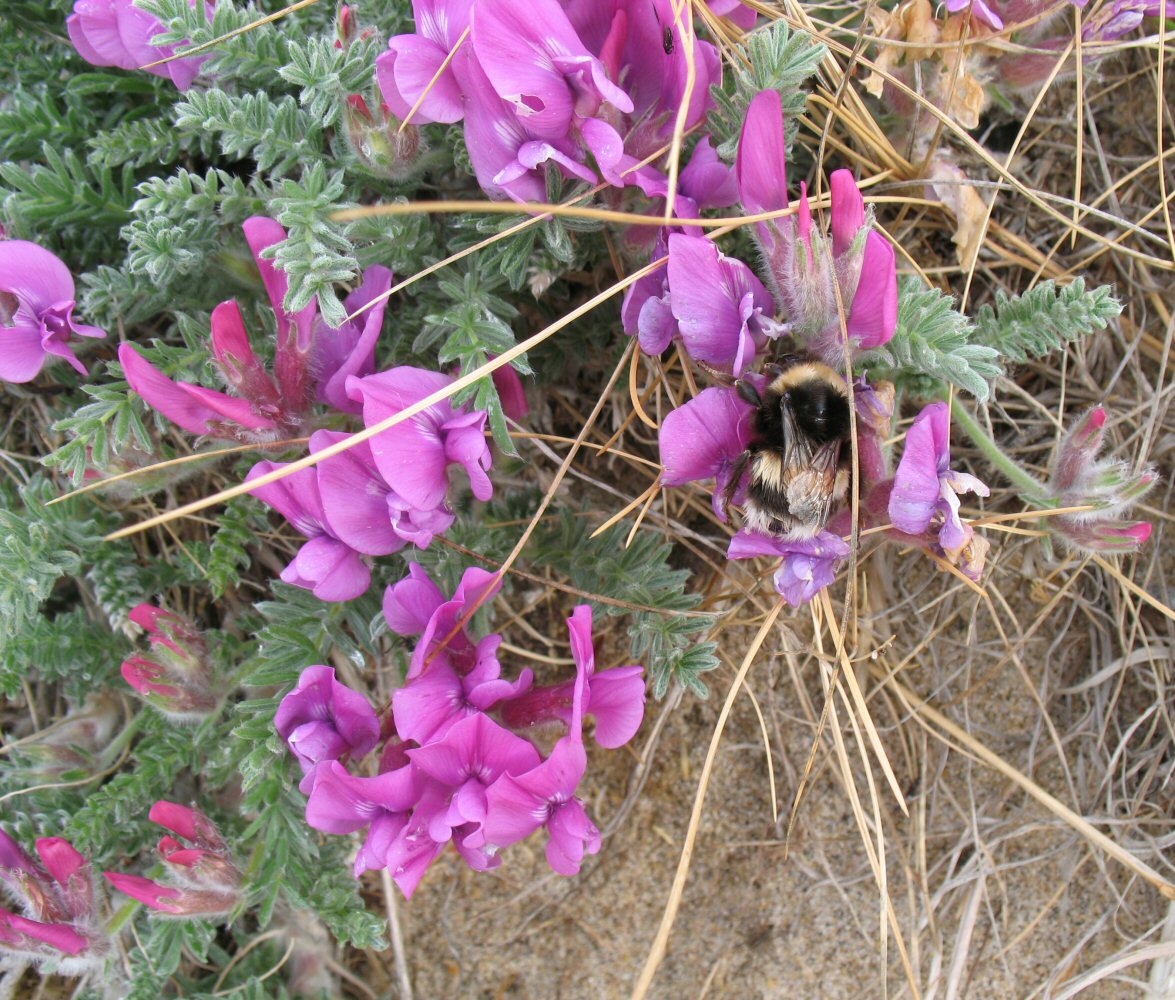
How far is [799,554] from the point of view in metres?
1.78

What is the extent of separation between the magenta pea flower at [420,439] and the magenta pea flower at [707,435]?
32 cm

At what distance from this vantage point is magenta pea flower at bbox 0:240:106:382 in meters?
2.13

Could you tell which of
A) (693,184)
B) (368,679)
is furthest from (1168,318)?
(368,679)

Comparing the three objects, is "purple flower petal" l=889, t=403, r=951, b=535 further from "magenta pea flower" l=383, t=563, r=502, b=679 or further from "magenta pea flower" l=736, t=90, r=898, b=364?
"magenta pea flower" l=383, t=563, r=502, b=679

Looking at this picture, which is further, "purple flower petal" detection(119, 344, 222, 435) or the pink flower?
"purple flower petal" detection(119, 344, 222, 435)

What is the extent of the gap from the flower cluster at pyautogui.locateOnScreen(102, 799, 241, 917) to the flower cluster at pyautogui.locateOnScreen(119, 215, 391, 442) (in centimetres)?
77

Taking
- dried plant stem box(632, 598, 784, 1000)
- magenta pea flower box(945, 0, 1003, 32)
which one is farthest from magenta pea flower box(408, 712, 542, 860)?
magenta pea flower box(945, 0, 1003, 32)

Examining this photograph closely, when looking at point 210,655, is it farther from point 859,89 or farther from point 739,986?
point 859,89

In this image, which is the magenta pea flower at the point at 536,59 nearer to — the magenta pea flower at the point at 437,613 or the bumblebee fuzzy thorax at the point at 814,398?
the bumblebee fuzzy thorax at the point at 814,398

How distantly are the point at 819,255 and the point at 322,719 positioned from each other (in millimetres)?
1214

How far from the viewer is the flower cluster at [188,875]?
6.65 ft

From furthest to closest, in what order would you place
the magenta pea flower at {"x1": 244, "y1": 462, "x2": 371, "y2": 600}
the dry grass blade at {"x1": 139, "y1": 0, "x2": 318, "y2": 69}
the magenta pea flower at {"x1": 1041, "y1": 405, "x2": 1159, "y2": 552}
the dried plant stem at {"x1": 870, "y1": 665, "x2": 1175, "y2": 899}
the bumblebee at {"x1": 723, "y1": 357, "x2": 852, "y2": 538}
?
the dried plant stem at {"x1": 870, "y1": 665, "x2": 1175, "y2": 899} → the magenta pea flower at {"x1": 1041, "y1": 405, "x2": 1159, "y2": 552} → the dry grass blade at {"x1": 139, "y1": 0, "x2": 318, "y2": 69} → the magenta pea flower at {"x1": 244, "y1": 462, "x2": 371, "y2": 600} → the bumblebee at {"x1": 723, "y1": 357, "x2": 852, "y2": 538}

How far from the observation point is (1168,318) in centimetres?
263

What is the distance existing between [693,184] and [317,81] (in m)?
0.73
